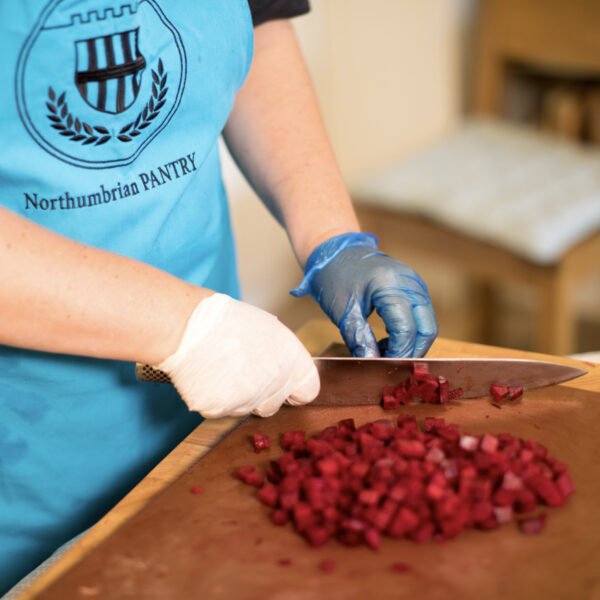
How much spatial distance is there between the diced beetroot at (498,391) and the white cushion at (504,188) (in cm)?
132

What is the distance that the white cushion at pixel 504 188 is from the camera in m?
2.47

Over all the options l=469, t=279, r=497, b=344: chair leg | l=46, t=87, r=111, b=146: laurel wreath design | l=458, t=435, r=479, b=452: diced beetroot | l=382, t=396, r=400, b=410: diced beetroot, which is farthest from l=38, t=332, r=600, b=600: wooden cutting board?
l=469, t=279, r=497, b=344: chair leg

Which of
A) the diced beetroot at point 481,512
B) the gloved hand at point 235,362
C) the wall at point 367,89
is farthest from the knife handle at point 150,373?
the wall at point 367,89

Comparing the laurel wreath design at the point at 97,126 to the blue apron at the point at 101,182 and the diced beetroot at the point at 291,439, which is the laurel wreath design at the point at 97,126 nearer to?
the blue apron at the point at 101,182

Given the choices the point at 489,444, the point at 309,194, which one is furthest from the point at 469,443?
the point at 309,194

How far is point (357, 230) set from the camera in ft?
4.76

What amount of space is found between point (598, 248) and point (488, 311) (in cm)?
94

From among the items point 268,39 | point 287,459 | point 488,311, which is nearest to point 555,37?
point 488,311

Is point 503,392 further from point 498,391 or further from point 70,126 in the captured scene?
point 70,126

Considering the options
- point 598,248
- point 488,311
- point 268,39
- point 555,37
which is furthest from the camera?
point 488,311

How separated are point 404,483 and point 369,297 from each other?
39cm

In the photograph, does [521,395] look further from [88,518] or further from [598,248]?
[598,248]

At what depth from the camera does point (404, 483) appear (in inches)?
38.2

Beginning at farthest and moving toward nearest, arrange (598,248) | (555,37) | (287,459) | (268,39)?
(555,37) → (598,248) → (268,39) → (287,459)
